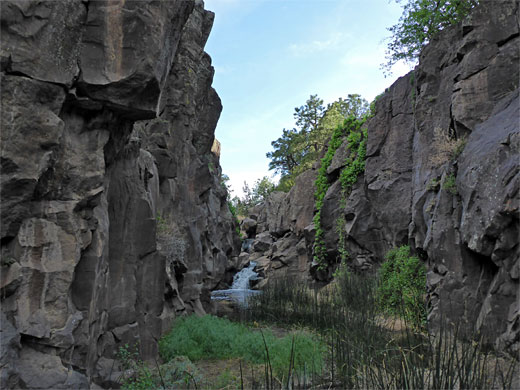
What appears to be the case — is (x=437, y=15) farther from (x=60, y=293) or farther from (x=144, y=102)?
(x=60, y=293)

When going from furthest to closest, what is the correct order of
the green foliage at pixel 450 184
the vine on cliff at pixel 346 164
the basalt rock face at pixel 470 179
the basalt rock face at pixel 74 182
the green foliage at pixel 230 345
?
the vine on cliff at pixel 346 164
the green foliage at pixel 450 184
the green foliage at pixel 230 345
the basalt rock face at pixel 470 179
the basalt rock face at pixel 74 182

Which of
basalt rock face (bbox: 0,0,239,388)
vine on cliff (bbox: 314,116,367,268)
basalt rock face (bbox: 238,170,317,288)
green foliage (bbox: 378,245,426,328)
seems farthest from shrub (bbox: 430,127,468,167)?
basalt rock face (bbox: 238,170,317,288)

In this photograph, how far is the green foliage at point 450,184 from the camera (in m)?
8.51

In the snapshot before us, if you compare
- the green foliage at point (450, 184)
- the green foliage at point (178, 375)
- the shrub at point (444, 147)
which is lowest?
the green foliage at point (178, 375)

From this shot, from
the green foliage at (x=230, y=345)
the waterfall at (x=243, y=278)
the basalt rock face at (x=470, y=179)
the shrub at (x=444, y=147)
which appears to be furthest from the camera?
the waterfall at (x=243, y=278)

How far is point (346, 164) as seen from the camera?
18266 mm

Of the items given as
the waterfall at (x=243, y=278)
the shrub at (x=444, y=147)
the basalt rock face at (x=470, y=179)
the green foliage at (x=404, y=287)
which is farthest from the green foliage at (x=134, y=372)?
the waterfall at (x=243, y=278)

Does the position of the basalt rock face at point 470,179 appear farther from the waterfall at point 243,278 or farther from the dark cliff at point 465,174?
the waterfall at point 243,278

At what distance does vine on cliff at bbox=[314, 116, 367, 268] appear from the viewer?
682 inches

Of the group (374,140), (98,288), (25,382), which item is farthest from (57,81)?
(374,140)

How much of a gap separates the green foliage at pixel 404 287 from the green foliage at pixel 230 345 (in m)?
3.23

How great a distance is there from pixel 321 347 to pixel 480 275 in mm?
3701

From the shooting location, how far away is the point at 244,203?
56.3 metres

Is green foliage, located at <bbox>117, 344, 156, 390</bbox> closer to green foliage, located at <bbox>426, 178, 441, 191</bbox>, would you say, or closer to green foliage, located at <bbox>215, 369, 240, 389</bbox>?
green foliage, located at <bbox>215, 369, 240, 389</bbox>
